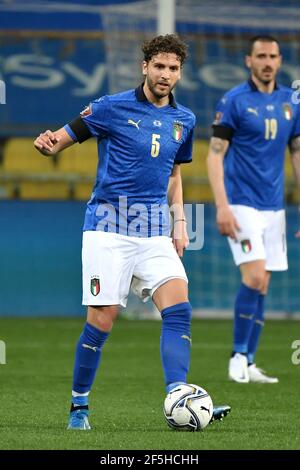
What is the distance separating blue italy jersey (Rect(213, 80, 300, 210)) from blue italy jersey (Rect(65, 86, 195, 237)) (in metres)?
2.76

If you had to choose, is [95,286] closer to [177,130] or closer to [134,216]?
[134,216]

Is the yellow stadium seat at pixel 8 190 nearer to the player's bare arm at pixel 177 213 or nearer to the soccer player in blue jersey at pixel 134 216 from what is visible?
the player's bare arm at pixel 177 213

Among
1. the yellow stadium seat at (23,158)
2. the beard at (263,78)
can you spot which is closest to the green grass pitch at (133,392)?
the beard at (263,78)

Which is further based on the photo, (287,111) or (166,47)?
(287,111)

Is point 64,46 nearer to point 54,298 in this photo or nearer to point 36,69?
point 36,69

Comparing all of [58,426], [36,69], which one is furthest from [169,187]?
[36,69]

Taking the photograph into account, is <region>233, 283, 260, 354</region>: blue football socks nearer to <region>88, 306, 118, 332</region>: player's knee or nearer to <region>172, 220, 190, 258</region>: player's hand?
<region>172, 220, 190, 258</region>: player's hand

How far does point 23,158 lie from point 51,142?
10.6 meters

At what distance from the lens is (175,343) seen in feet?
20.1

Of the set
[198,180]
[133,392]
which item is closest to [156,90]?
[133,392]

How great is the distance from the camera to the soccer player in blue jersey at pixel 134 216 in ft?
20.2

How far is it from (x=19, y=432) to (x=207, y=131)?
1025 cm

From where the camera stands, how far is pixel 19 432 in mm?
5965

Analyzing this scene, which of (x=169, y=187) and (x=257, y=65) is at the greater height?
(x=257, y=65)
